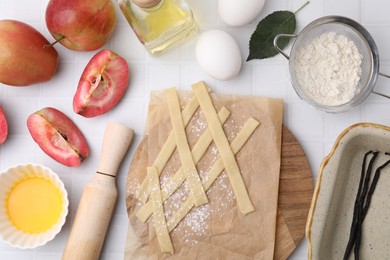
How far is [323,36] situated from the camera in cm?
92

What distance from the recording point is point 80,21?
2.95 feet

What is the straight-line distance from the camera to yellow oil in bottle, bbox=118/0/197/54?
3.00 feet

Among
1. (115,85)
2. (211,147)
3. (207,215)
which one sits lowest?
(207,215)

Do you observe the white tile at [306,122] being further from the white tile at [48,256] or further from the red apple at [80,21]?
the white tile at [48,256]

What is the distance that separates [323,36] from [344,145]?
0.20 meters

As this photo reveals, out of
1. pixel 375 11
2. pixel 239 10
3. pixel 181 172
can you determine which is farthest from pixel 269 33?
pixel 181 172

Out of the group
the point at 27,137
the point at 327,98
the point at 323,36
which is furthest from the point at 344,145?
the point at 27,137

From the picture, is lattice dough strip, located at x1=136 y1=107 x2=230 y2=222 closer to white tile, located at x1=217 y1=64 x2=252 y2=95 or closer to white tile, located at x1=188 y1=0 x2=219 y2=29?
white tile, located at x1=217 y1=64 x2=252 y2=95

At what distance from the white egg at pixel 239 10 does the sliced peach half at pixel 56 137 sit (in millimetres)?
344

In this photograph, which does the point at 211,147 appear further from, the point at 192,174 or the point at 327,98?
the point at 327,98

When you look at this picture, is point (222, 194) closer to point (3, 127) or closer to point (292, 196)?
point (292, 196)

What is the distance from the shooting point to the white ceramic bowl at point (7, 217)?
36.5 inches

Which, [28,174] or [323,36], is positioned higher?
[323,36]

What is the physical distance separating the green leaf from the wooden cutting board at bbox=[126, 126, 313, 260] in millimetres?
142
